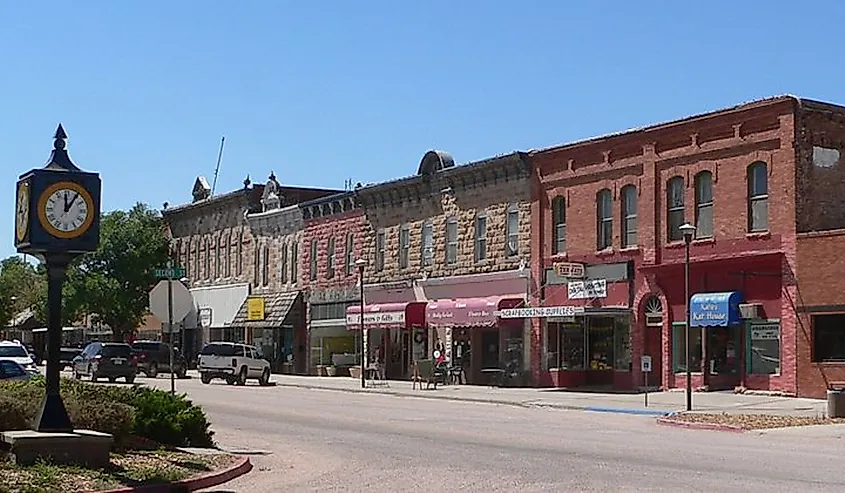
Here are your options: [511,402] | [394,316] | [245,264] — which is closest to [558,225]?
[511,402]

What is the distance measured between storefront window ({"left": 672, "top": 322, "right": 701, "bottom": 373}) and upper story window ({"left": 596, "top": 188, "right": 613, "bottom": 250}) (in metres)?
4.15

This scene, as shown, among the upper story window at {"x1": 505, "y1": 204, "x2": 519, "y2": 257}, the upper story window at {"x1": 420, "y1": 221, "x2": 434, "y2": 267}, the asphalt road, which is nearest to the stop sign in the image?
the asphalt road

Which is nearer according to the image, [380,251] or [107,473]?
[107,473]

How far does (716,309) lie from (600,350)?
6672mm

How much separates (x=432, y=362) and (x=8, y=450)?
30878 mm

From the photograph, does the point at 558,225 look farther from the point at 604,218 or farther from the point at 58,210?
the point at 58,210

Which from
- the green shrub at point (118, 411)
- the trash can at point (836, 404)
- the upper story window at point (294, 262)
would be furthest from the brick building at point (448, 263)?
the green shrub at point (118, 411)

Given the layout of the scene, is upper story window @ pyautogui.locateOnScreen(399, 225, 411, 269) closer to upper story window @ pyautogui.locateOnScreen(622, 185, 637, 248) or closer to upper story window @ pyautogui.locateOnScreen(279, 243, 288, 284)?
upper story window @ pyautogui.locateOnScreen(279, 243, 288, 284)

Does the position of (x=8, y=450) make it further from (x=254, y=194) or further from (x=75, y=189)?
(x=254, y=194)

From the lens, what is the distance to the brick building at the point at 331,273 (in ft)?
184

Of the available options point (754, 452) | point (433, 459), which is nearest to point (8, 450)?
point (433, 459)

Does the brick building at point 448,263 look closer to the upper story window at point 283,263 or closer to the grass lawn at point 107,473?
the upper story window at point 283,263

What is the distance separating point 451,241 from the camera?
49.5 metres

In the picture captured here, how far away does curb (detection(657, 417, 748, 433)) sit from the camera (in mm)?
26170
